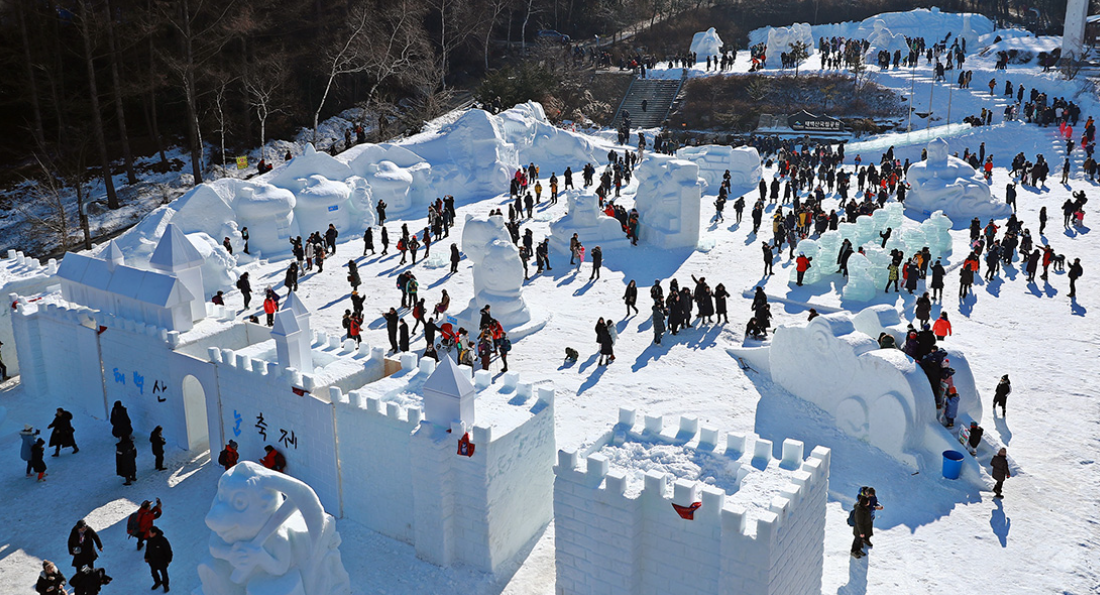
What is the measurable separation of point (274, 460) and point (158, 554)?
2.49 metres

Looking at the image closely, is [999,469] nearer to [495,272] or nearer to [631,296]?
[631,296]

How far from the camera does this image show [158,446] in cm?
1470

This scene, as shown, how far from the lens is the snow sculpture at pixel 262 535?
9.16 metres

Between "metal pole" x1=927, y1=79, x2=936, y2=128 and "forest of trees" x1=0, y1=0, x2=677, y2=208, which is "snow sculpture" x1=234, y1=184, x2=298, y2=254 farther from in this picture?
"metal pole" x1=927, y1=79, x2=936, y2=128

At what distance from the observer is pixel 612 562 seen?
388 inches

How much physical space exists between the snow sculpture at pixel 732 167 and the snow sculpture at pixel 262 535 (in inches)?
1020

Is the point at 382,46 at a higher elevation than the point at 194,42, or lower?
lower

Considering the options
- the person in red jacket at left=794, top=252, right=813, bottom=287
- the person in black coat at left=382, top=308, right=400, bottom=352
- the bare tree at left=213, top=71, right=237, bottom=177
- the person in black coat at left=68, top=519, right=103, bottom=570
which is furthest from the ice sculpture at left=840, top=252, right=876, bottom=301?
the bare tree at left=213, top=71, right=237, bottom=177

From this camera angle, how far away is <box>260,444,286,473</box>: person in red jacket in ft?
44.9

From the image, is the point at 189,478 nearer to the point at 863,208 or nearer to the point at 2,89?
the point at 863,208

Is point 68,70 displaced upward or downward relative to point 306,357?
upward

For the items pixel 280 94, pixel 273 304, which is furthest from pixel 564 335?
pixel 280 94

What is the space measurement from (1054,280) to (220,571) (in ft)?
71.2

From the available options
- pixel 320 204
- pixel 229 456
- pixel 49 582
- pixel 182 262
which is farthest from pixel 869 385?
pixel 320 204
